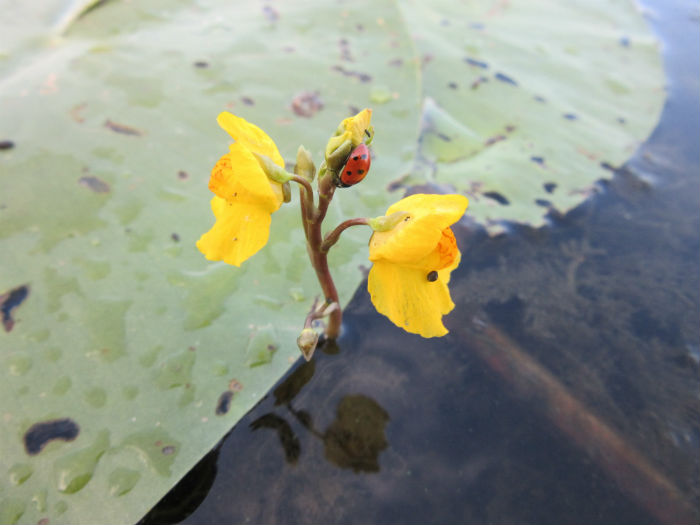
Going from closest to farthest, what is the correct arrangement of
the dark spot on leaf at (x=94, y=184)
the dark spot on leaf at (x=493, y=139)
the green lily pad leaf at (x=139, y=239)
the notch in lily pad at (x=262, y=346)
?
the green lily pad leaf at (x=139, y=239)
the notch in lily pad at (x=262, y=346)
the dark spot on leaf at (x=94, y=184)
the dark spot on leaf at (x=493, y=139)

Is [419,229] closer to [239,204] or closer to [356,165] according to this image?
[356,165]

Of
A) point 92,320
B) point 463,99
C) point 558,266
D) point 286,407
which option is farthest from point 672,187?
point 92,320

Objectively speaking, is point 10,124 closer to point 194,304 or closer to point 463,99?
point 194,304

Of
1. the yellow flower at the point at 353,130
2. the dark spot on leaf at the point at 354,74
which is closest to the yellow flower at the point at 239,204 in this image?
the yellow flower at the point at 353,130

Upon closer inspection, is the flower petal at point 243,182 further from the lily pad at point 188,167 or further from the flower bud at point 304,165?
the lily pad at point 188,167

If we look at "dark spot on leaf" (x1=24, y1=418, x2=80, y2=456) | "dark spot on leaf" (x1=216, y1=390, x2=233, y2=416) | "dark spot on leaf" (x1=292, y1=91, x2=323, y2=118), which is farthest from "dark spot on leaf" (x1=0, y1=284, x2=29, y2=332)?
"dark spot on leaf" (x1=292, y1=91, x2=323, y2=118)

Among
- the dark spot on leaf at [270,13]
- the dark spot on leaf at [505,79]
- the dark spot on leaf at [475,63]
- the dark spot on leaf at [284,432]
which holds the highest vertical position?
the dark spot on leaf at [270,13]
